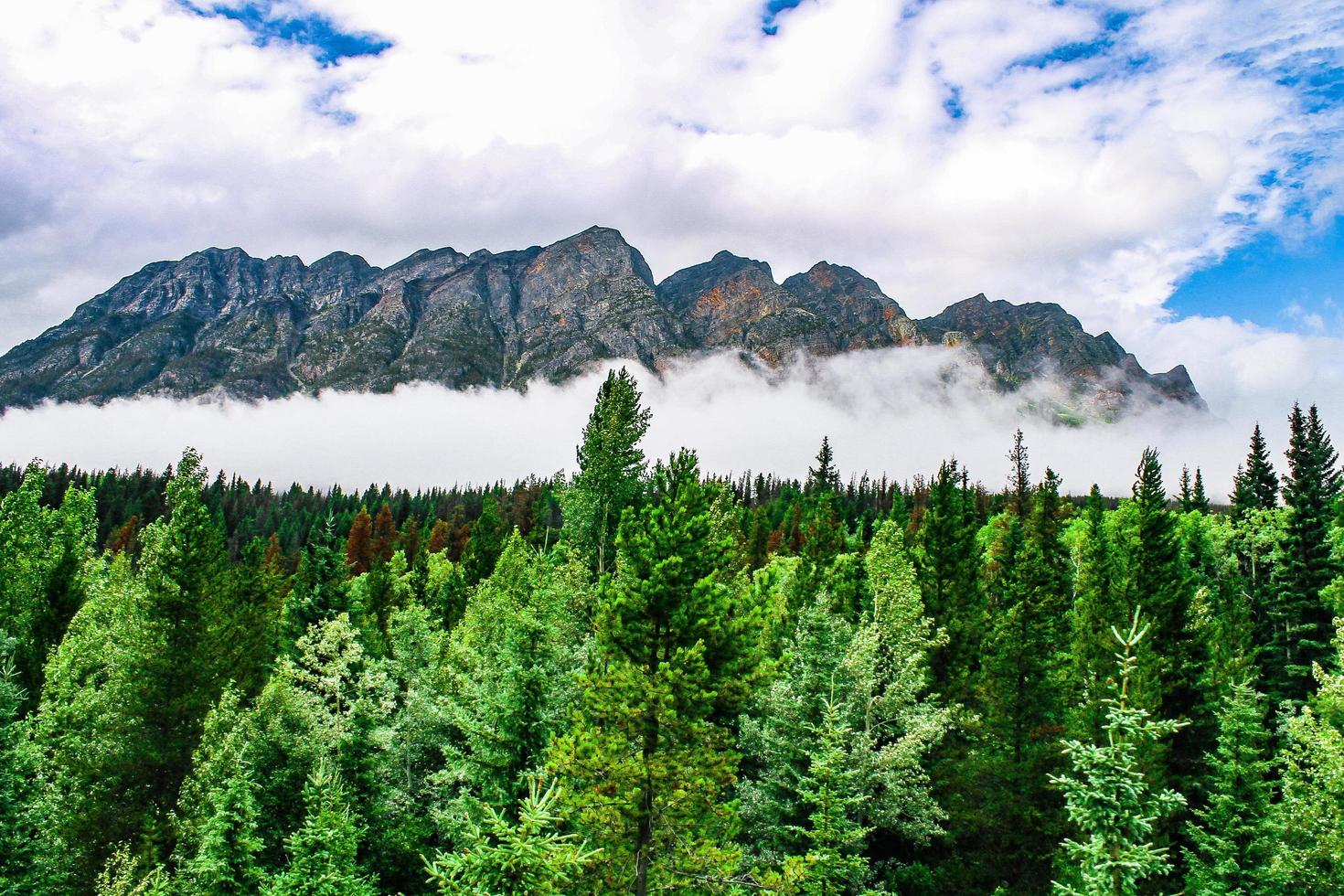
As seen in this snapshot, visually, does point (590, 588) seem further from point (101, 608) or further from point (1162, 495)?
point (1162, 495)

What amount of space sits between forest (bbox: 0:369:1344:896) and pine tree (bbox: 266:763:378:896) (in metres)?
0.11

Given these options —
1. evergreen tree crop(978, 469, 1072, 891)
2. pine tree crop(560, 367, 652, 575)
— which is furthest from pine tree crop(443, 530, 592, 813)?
evergreen tree crop(978, 469, 1072, 891)

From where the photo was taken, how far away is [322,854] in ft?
56.2

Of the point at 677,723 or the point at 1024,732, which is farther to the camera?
the point at 1024,732

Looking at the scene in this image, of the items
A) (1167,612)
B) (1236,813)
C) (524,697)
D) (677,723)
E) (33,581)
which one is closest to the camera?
(677,723)

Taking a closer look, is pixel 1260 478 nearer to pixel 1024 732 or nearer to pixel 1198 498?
pixel 1198 498

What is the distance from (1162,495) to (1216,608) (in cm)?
1680

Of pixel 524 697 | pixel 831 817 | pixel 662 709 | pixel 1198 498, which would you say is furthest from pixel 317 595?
pixel 1198 498

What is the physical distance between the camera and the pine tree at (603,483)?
2758 cm

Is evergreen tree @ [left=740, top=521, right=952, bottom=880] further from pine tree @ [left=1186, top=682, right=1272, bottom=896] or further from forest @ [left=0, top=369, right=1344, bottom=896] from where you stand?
pine tree @ [left=1186, top=682, right=1272, bottom=896]

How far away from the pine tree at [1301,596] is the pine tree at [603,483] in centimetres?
3181

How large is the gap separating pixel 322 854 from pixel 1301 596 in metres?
44.7

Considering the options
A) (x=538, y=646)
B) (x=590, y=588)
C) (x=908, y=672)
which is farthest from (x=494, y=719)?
(x=908, y=672)

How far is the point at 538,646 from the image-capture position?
21.5 meters
